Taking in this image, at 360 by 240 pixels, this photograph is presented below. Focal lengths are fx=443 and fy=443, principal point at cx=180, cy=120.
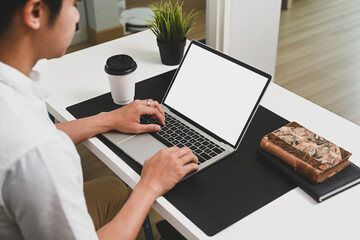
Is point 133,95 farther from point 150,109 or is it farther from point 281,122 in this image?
point 281,122

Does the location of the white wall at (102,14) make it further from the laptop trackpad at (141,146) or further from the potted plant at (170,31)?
the laptop trackpad at (141,146)

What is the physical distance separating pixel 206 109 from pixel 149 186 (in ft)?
1.12

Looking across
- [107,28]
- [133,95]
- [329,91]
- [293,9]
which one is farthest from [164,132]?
[293,9]

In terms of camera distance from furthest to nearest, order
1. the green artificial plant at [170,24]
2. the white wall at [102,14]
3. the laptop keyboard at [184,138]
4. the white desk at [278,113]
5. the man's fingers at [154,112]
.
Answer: the white wall at [102,14] < the green artificial plant at [170,24] < the man's fingers at [154,112] < the laptop keyboard at [184,138] < the white desk at [278,113]

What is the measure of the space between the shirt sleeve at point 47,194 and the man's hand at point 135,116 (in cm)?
46

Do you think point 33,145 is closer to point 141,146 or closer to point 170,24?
point 141,146

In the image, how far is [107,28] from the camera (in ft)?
11.8

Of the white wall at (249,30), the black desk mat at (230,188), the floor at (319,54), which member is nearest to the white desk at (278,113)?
the black desk mat at (230,188)

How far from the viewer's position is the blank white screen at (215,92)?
1.21 meters

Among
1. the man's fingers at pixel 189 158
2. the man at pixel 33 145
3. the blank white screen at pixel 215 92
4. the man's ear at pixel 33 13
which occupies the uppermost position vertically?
the man's ear at pixel 33 13

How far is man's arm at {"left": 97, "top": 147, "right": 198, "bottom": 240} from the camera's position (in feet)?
3.26

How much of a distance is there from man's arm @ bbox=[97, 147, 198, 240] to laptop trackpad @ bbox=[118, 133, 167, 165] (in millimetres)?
60

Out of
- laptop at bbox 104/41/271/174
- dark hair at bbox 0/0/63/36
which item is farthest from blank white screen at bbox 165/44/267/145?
dark hair at bbox 0/0/63/36

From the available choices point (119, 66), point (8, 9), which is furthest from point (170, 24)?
point (8, 9)
